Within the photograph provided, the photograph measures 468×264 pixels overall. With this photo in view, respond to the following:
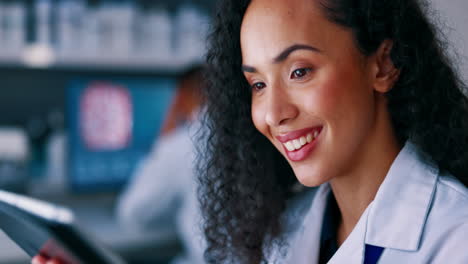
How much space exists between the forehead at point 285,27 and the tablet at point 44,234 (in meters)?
0.48

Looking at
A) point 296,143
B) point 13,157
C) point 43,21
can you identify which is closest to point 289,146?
point 296,143

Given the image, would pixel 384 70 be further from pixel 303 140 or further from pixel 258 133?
pixel 258 133

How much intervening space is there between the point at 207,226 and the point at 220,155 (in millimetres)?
191

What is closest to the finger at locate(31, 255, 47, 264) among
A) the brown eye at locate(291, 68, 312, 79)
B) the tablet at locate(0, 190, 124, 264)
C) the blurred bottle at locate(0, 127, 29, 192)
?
the tablet at locate(0, 190, 124, 264)

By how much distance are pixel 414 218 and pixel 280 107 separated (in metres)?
0.33

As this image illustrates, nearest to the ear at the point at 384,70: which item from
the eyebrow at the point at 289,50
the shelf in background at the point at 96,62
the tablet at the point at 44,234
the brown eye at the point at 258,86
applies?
the eyebrow at the point at 289,50

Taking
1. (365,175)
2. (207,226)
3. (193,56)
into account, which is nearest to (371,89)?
(365,175)

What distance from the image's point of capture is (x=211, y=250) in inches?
47.1

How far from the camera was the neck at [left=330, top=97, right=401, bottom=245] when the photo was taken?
95cm

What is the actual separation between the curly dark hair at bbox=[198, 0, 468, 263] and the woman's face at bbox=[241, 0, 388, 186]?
0.14ft

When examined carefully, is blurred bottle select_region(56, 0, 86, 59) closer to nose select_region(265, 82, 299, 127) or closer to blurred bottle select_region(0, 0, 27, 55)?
blurred bottle select_region(0, 0, 27, 55)

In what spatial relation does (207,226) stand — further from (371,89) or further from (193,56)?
(193,56)

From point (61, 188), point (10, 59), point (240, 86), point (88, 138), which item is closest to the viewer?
point (240, 86)

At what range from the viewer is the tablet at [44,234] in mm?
682
